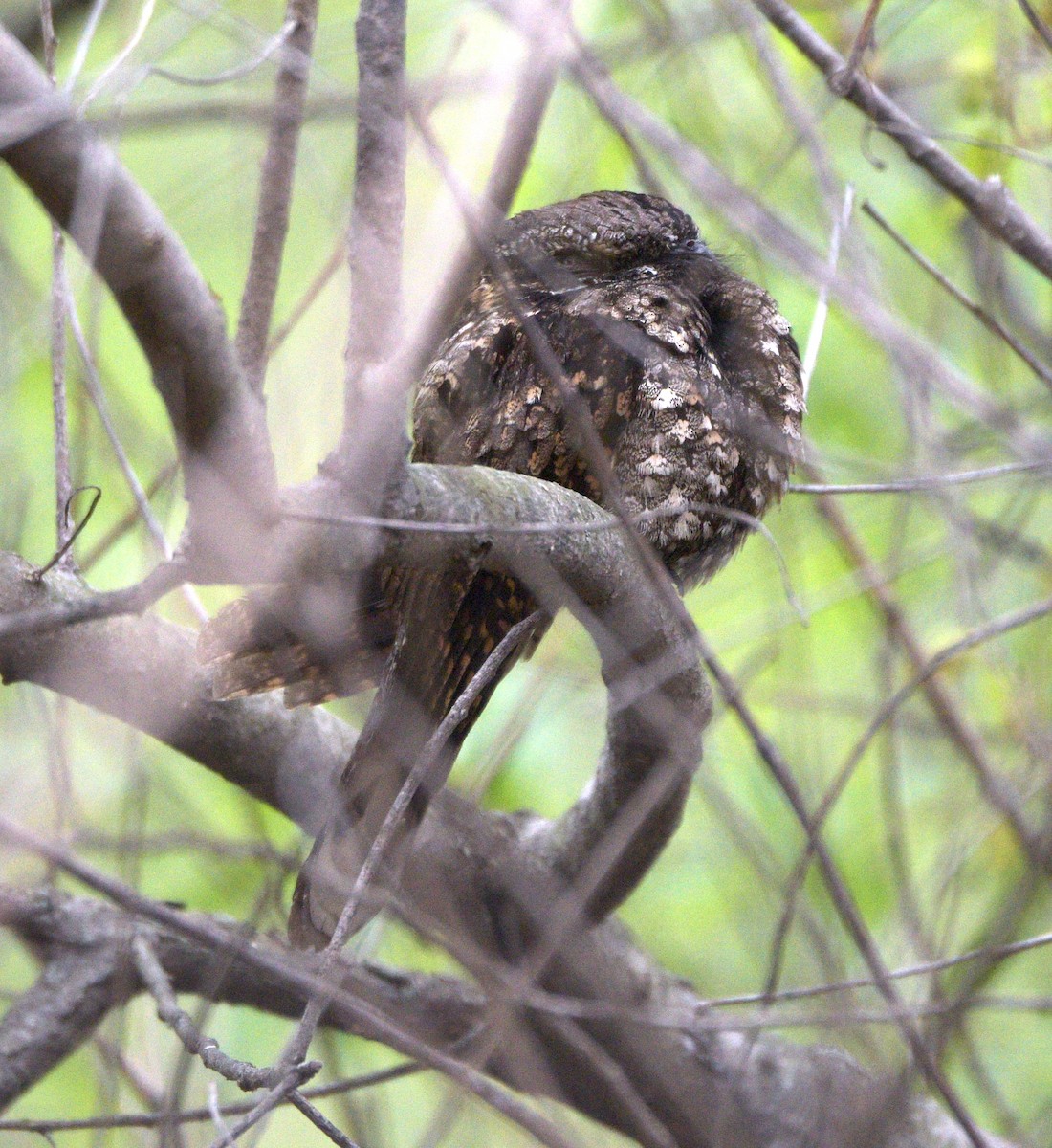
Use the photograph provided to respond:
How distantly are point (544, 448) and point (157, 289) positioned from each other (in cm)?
106

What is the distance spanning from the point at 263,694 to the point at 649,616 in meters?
0.85

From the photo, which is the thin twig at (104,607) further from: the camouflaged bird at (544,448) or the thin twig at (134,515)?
the thin twig at (134,515)

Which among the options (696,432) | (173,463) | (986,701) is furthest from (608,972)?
(986,701)

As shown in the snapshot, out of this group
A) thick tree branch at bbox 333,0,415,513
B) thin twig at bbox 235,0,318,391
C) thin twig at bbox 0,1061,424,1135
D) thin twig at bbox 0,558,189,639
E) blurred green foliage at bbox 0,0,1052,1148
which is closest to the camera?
thin twig at bbox 0,558,189,639

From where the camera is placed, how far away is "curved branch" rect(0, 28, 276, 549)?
36.5 inches

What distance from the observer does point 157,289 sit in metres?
0.98

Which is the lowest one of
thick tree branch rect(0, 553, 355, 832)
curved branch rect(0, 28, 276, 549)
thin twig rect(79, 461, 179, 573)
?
curved branch rect(0, 28, 276, 549)

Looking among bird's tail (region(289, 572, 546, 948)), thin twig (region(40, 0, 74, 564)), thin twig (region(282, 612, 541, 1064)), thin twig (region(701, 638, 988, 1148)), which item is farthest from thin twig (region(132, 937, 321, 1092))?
thin twig (region(40, 0, 74, 564))

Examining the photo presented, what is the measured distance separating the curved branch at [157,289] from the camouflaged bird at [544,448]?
2.55 ft

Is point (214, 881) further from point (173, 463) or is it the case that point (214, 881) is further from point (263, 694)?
point (173, 463)

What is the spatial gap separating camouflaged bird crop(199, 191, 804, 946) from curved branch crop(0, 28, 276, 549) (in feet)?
2.55

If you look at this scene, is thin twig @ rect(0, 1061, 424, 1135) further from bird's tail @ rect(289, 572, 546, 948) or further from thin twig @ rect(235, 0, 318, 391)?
thin twig @ rect(235, 0, 318, 391)

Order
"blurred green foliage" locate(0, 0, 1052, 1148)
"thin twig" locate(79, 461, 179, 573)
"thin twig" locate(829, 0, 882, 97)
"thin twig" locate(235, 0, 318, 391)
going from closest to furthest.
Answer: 1. "thin twig" locate(235, 0, 318, 391)
2. "blurred green foliage" locate(0, 0, 1052, 1148)
3. "thin twig" locate(829, 0, 882, 97)
4. "thin twig" locate(79, 461, 179, 573)

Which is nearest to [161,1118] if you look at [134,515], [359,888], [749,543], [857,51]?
[359,888]
